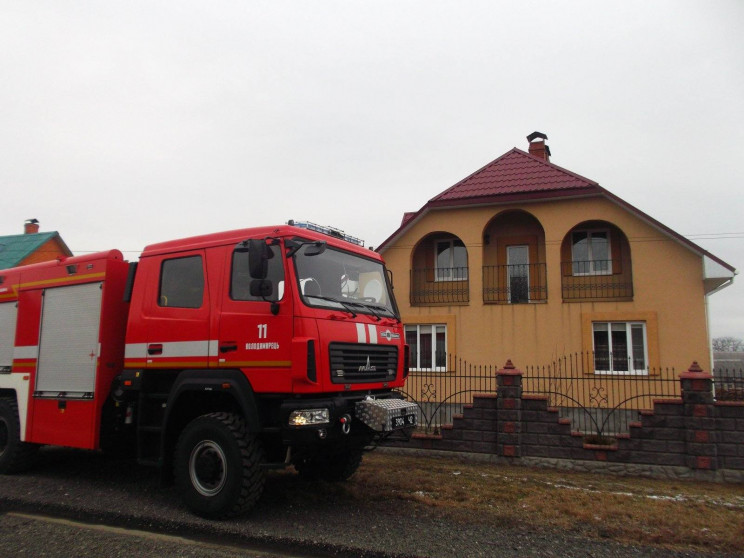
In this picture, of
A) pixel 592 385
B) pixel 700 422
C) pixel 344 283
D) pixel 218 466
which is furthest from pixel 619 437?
pixel 592 385

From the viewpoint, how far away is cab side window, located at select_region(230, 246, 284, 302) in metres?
5.76

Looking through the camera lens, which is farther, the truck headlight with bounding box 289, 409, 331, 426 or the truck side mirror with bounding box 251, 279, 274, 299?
the truck side mirror with bounding box 251, 279, 274, 299

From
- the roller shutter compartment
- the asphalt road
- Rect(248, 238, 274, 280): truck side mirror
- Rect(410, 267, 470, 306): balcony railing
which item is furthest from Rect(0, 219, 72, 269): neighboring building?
Rect(248, 238, 274, 280): truck side mirror

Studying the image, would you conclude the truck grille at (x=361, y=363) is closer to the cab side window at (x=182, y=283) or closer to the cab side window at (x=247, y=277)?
the cab side window at (x=247, y=277)

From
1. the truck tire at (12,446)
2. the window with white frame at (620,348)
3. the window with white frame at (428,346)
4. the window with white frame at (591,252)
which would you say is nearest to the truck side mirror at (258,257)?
the truck tire at (12,446)

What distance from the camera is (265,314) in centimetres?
578

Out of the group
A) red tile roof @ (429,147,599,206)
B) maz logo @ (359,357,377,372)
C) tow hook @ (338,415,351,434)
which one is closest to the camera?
tow hook @ (338,415,351,434)

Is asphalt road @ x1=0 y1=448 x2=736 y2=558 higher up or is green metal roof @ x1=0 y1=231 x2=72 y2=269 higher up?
green metal roof @ x1=0 y1=231 x2=72 y2=269

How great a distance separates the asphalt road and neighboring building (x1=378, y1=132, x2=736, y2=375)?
10846mm

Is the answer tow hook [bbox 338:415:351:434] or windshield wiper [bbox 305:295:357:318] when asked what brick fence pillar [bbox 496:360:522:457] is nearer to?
windshield wiper [bbox 305:295:357:318]

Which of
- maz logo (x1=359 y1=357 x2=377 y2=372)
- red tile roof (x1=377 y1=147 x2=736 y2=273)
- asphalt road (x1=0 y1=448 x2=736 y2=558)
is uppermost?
red tile roof (x1=377 y1=147 x2=736 y2=273)

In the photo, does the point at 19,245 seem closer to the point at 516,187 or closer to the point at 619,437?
the point at 516,187

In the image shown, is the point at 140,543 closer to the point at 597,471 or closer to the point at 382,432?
the point at 382,432

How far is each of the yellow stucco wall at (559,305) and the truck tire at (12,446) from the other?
38.3 feet
